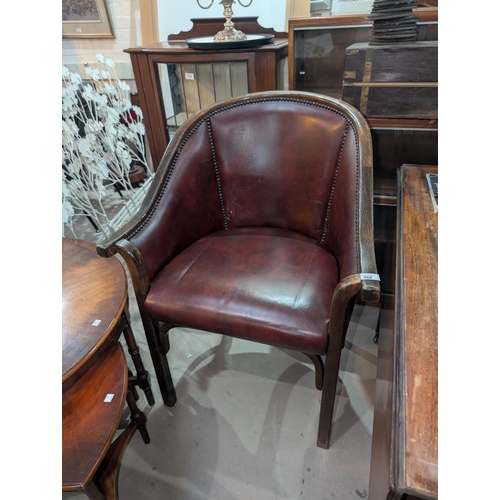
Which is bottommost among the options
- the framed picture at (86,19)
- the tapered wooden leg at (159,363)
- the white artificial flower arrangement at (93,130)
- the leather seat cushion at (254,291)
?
the tapered wooden leg at (159,363)

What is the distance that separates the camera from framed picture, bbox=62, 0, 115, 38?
2.07 m

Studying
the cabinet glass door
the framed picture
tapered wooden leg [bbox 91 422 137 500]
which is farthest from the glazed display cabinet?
tapered wooden leg [bbox 91 422 137 500]

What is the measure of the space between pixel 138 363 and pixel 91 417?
0.30 m

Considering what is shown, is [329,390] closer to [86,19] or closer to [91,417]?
[91,417]

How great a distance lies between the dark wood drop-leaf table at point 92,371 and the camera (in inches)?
30.7

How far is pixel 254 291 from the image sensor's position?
102 cm

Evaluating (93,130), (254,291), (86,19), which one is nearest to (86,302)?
(254,291)

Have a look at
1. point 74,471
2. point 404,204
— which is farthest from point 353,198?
point 74,471

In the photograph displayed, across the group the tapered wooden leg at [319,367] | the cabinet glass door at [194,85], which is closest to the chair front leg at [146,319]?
the tapered wooden leg at [319,367]

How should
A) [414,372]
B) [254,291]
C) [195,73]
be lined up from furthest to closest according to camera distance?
[195,73]
[254,291]
[414,372]

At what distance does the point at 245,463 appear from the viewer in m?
1.14

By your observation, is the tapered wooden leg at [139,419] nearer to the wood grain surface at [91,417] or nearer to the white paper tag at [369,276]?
the wood grain surface at [91,417]
